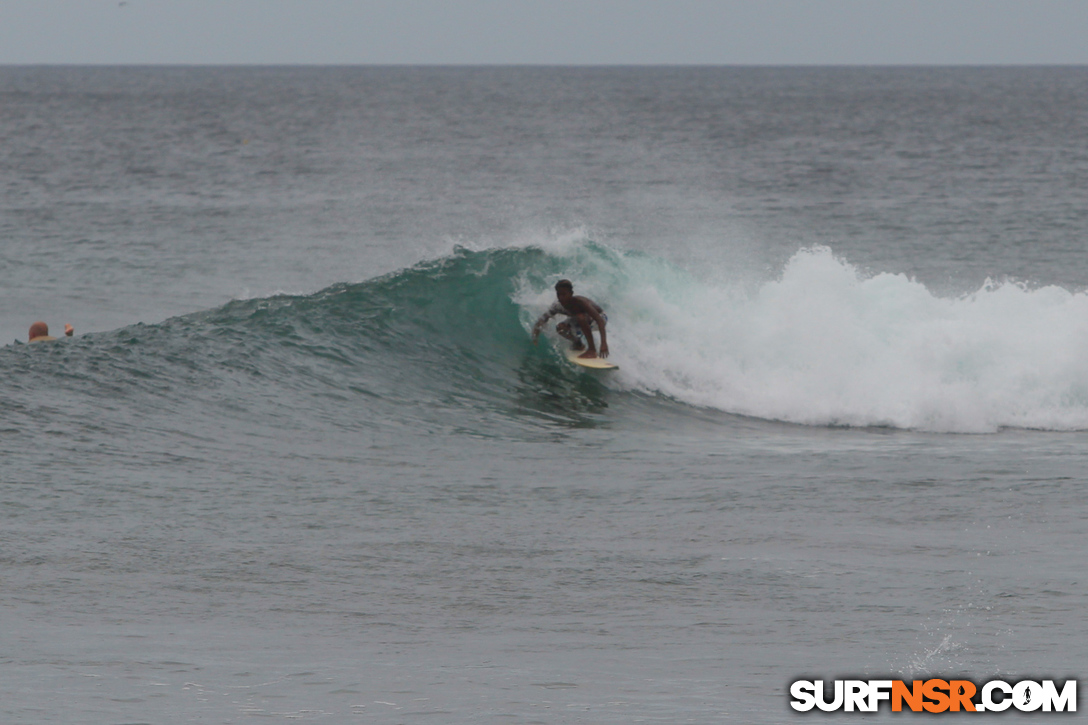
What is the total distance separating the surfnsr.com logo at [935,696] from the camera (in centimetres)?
704

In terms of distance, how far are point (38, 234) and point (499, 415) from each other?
24111 millimetres

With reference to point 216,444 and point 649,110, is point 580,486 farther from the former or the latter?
point 649,110

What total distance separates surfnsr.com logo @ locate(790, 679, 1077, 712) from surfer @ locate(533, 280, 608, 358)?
9676 millimetres

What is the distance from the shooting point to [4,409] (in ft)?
44.7

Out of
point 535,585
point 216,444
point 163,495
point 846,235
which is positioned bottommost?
point 535,585

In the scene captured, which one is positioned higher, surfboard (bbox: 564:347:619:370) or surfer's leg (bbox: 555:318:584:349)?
surfer's leg (bbox: 555:318:584:349)

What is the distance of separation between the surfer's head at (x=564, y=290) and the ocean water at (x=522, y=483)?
81 centimetres

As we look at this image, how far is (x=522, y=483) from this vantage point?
12352 millimetres

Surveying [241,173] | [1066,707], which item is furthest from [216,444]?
[241,173]

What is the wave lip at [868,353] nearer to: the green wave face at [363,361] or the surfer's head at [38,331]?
the green wave face at [363,361]

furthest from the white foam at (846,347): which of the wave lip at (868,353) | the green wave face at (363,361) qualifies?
the green wave face at (363,361)

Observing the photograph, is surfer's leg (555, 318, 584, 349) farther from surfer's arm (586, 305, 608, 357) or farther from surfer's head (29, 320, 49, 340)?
surfer's head (29, 320, 49, 340)

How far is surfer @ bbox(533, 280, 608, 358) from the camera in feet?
55.5

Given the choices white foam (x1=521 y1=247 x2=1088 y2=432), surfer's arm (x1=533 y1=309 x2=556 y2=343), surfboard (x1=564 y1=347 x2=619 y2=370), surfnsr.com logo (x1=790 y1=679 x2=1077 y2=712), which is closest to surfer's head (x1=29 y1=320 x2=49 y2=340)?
surfer's arm (x1=533 y1=309 x2=556 y2=343)
